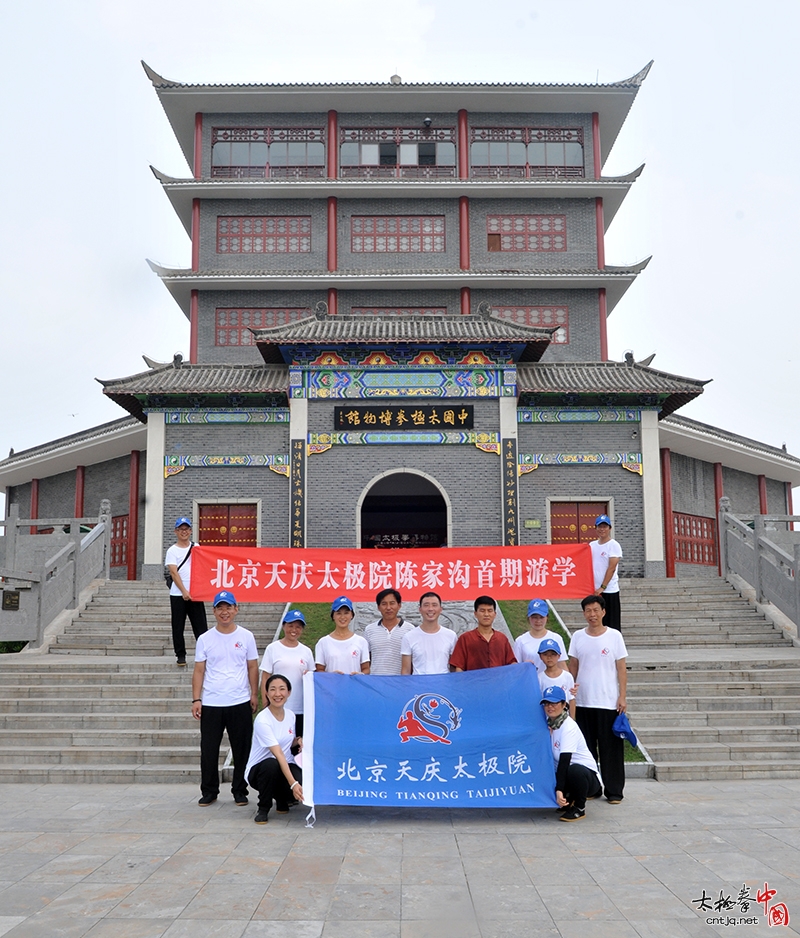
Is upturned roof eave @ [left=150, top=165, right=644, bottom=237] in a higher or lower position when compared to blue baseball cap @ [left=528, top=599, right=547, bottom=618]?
higher

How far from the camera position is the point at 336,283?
23.7 m

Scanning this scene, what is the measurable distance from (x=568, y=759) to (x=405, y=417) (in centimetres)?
A: 1221

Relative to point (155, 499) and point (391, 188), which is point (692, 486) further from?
point (155, 499)

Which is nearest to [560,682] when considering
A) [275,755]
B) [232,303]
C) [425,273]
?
[275,755]

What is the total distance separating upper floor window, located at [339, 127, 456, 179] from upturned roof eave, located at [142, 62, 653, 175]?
61 cm

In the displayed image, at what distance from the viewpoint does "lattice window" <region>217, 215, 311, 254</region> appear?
24.5 metres

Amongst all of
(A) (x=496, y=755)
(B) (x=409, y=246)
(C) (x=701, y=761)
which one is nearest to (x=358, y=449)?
(B) (x=409, y=246)

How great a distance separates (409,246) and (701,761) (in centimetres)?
1885

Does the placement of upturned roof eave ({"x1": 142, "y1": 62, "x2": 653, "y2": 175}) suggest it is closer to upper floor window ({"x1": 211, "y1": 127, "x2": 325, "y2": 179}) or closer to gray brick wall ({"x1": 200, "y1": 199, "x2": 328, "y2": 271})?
upper floor window ({"x1": 211, "y1": 127, "x2": 325, "y2": 179})

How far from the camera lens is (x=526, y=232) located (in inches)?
973

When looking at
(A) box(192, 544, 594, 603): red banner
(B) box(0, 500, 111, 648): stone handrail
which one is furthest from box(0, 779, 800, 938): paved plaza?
(B) box(0, 500, 111, 648): stone handrail

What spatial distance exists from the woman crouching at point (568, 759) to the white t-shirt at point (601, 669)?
1.58ft

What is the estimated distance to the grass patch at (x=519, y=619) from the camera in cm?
1219

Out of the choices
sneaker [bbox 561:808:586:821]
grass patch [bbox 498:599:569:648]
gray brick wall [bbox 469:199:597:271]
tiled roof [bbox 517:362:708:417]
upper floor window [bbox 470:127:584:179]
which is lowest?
sneaker [bbox 561:808:586:821]
